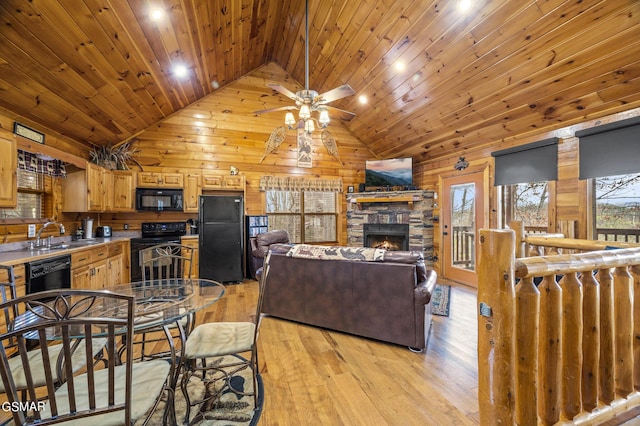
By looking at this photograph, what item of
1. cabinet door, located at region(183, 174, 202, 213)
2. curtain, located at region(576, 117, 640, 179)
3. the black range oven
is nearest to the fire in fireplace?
curtain, located at region(576, 117, 640, 179)

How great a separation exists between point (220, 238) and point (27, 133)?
2.77 metres

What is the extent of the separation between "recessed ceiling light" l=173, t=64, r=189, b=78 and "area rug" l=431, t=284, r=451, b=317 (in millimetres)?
4589

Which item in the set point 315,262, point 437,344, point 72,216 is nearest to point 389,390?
point 437,344

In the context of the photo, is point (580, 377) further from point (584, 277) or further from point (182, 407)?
point (182, 407)

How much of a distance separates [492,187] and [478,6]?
8.74 feet

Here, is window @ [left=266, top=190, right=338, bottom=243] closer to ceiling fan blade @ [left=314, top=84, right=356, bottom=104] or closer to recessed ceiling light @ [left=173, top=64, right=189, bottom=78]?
recessed ceiling light @ [left=173, top=64, right=189, bottom=78]

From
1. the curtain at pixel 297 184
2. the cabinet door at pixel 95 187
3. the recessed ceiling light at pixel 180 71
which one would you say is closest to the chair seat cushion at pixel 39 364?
the cabinet door at pixel 95 187

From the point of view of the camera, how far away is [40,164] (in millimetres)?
3533

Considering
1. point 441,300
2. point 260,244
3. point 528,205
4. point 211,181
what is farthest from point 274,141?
point 528,205

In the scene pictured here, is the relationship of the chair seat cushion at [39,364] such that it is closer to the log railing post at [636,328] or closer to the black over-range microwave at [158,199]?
the log railing post at [636,328]

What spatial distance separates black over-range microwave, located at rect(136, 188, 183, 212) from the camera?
4.86 metres

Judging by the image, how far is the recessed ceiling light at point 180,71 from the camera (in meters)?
4.00

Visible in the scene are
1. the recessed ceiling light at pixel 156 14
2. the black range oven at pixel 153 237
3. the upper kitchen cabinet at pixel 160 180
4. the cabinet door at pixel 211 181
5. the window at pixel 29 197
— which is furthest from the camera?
the cabinet door at pixel 211 181

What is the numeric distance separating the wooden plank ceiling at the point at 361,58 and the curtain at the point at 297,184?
5.80 feet
